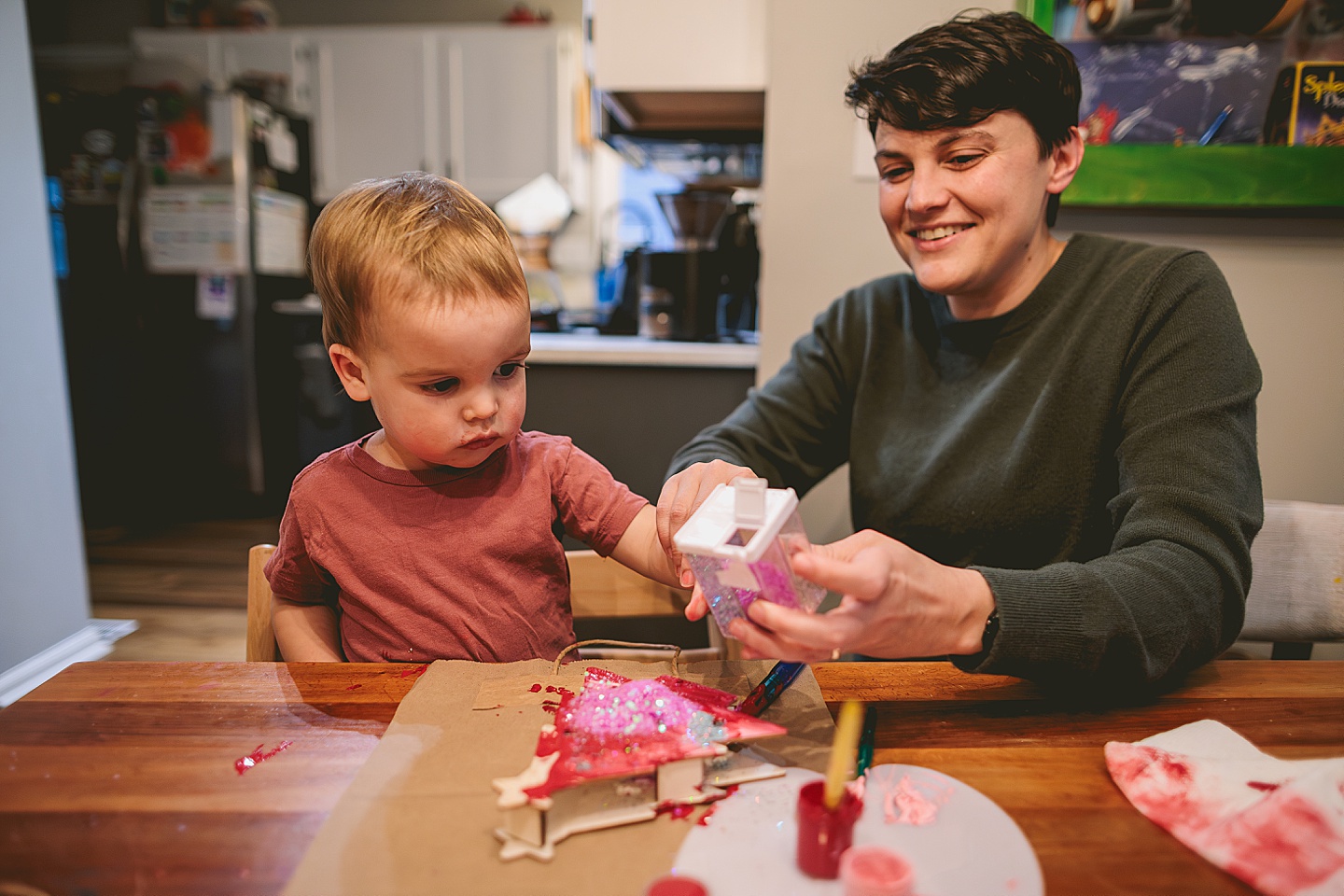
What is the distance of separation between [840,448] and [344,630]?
2.89 ft

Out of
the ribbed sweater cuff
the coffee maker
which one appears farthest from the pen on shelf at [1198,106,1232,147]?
the ribbed sweater cuff

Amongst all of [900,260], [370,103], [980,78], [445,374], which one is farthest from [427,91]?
[445,374]

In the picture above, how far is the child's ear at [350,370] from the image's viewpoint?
0.87 meters

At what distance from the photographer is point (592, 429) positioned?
213 centimetres

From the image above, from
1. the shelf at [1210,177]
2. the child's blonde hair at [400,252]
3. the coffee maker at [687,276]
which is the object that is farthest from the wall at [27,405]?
the shelf at [1210,177]

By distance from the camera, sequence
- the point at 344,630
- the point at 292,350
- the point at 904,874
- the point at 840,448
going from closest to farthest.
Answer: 1. the point at 904,874
2. the point at 344,630
3. the point at 840,448
4. the point at 292,350

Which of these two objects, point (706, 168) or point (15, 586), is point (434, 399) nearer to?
point (15, 586)

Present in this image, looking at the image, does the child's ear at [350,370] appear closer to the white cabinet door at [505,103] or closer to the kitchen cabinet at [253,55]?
the white cabinet door at [505,103]

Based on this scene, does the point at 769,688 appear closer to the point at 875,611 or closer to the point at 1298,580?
the point at 875,611

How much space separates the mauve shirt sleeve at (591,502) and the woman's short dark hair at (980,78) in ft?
2.11

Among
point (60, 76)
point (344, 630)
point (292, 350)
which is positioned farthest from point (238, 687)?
point (60, 76)

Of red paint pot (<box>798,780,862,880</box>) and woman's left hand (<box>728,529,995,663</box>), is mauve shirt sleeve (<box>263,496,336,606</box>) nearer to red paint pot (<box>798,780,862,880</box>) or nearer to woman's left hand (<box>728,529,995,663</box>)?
woman's left hand (<box>728,529,995,663</box>)

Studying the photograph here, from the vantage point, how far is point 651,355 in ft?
6.73

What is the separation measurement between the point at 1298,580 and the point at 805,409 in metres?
0.78
